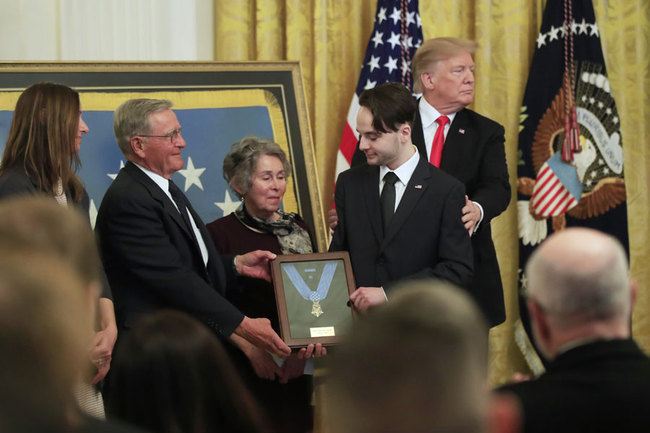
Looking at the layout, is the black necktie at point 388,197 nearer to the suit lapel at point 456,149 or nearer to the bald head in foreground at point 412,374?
the suit lapel at point 456,149

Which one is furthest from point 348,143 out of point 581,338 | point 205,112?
point 581,338

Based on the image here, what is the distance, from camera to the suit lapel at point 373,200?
4.28 metres

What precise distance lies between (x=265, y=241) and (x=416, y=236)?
27.9 inches

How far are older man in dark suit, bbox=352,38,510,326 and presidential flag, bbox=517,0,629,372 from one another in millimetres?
1382

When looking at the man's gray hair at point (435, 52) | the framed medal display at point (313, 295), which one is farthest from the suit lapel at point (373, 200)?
the man's gray hair at point (435, 52)

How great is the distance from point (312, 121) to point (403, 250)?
8.34ft

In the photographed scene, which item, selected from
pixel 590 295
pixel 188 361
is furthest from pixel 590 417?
pixel 188 361

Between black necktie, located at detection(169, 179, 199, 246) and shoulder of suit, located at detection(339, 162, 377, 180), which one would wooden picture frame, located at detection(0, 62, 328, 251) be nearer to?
shoulder of suit, located at detection(339, 162, 377, 180)

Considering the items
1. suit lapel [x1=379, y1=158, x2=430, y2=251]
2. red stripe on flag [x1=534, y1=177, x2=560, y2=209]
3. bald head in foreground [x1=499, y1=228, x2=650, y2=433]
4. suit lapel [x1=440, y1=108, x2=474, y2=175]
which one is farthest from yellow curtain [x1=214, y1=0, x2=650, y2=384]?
bald head in foreground [x1=499, y1=228, x2=650, y2=433]

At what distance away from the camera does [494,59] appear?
651 centimetres

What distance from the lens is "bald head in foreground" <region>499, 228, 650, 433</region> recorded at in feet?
6.24

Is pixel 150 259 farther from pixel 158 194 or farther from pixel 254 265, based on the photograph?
pixel 254 265

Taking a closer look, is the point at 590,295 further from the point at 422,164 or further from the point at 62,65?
the point at 62,65

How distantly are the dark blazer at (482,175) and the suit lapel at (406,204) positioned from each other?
20.1 inches
